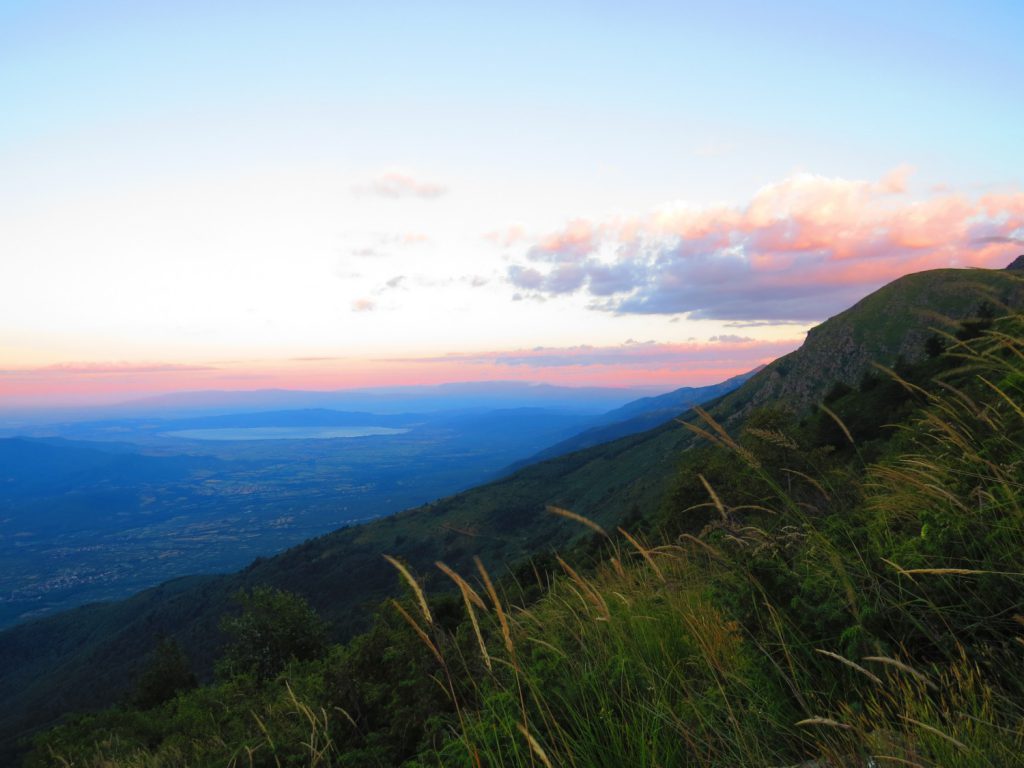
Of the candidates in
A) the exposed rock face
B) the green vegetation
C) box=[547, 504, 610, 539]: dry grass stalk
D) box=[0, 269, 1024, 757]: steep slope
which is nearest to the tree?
the green vegetation

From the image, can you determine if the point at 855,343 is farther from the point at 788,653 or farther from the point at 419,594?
the point at 419,594

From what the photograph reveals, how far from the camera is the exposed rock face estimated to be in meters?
113

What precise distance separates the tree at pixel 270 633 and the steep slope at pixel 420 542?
50.7 meters

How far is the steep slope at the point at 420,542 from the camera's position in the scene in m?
102

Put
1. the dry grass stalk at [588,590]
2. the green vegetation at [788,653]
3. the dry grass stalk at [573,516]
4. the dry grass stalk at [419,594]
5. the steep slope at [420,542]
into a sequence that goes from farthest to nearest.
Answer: the steep slope at [420,542], the dry grass stalk at [588,590], the dry grass stalk at [573,516], the dry grass stalk at [419,594], the green vegetation at [788,653]

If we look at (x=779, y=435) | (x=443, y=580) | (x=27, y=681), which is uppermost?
(x=779, y=435)

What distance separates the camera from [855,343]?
124250 millimetres

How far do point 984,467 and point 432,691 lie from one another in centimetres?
499

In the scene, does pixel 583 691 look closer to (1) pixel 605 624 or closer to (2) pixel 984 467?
(1) pixel 605 624

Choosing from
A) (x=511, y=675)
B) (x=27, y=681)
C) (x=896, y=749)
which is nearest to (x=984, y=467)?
(x=896, y=749)

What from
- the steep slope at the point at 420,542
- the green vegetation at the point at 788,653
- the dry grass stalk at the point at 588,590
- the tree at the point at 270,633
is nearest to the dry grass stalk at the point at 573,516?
the green vegetation at the point at 788,653

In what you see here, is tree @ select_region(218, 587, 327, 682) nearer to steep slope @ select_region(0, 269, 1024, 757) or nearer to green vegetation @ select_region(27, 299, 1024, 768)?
green vegetation @ select_region(27, 299, 1024, 768)

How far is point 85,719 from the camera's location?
31.2 metres

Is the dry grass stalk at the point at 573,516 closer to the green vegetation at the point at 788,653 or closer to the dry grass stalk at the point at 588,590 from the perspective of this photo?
the green vegetation at the point at 788,653
